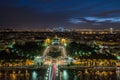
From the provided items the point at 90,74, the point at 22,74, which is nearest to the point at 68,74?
the point at 90,74

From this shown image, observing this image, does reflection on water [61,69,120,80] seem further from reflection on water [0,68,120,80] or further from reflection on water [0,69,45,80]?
reflection on water [0,69,45,80]

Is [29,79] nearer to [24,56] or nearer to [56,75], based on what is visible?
[56,75]

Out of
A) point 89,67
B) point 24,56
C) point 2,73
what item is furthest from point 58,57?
point 2,73

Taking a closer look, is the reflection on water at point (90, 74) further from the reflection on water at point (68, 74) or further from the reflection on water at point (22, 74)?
the reflection on water at point (22, 74)

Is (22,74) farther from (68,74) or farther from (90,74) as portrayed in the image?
(90,74)

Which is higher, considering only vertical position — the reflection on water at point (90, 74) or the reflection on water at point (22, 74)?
the reflection on water at point (22, 74)

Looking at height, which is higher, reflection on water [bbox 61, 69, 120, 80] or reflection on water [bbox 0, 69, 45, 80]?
reflection on water [bbox 0, 69, 45, 80]

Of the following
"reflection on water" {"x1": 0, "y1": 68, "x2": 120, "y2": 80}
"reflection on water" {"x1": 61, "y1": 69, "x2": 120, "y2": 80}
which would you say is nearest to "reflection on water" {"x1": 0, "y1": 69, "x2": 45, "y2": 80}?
"reflection on water" {"x1": 0, "y1": 68, "x2": 120, "y2": 80}

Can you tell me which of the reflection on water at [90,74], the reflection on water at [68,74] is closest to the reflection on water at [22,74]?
the reflection on water at [68,74]
